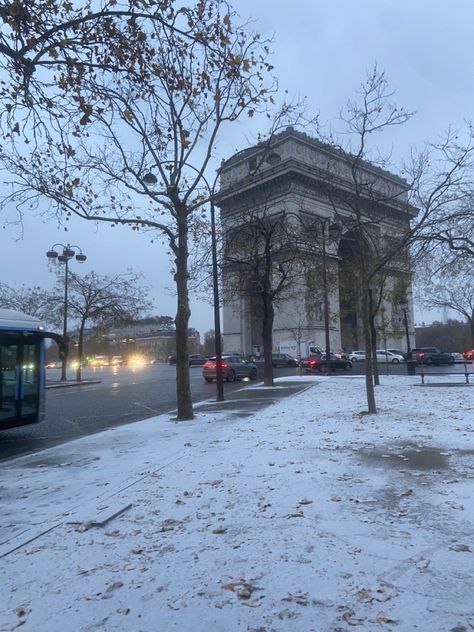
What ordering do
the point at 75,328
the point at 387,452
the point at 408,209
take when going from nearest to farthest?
1. the point at 387,452
2. the point at 408,209
3. the point at 75,328

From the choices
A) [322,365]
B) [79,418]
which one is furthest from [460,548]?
[322,365]

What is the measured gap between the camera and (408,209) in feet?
45.5

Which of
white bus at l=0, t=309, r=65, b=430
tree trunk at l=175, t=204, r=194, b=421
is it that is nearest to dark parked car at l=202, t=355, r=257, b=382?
tree trunk at l=175, t=204, r=194, b=421

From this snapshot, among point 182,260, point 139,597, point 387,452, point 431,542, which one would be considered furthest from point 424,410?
point 139,597

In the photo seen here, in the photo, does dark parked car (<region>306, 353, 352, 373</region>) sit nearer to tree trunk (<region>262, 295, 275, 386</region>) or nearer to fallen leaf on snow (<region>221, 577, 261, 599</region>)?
tree trunk (<region>262, 295, 275, 386</region>)

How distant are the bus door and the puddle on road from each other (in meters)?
7.48

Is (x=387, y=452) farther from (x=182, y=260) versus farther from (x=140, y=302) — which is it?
(x=140, y=302)

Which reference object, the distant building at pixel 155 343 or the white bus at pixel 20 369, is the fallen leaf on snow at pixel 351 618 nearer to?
the white bus at pixel 20 369

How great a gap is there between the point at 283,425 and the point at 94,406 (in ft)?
30.6

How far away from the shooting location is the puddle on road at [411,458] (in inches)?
244

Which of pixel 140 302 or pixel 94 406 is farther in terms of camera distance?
pixel 140 302

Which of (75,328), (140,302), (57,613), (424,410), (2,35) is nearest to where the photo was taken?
(57,613)

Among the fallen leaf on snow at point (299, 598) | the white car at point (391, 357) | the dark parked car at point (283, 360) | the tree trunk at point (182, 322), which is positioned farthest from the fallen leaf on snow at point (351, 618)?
the white car at point (391, 357)

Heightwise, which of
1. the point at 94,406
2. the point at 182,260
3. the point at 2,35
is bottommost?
the point at 94,406
